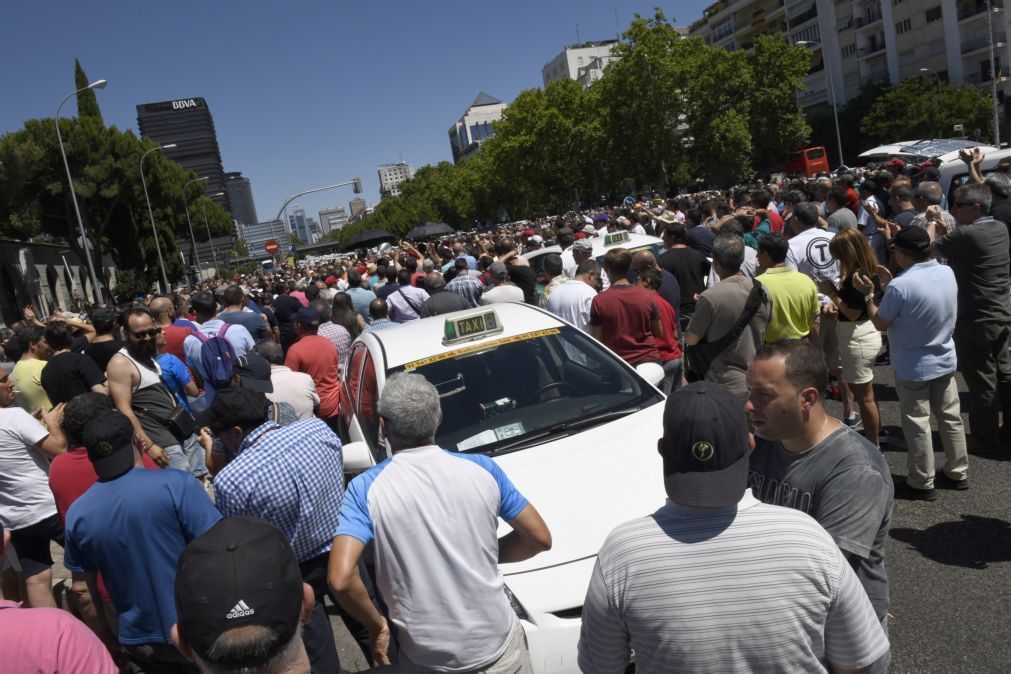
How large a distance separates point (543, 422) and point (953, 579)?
7.87ft

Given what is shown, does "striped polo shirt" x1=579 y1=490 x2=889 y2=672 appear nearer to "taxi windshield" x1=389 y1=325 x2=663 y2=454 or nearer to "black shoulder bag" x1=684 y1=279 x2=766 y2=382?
"taxi windshield" x1=389 y1=325 x2=663 y2=454

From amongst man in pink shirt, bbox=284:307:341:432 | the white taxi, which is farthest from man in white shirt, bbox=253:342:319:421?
man in pink shirt, bbox=284:307:341:432

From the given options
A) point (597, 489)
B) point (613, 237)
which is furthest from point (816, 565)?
point (613, 237)

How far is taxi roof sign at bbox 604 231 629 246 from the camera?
10188 millimetres

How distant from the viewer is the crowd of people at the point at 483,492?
1.71 m

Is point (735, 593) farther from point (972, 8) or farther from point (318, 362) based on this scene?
point (972, 8)

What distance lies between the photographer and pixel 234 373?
214 inches

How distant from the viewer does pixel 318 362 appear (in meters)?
6.56

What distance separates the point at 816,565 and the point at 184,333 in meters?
7.42

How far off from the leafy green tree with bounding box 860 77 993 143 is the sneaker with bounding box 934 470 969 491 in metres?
56.8

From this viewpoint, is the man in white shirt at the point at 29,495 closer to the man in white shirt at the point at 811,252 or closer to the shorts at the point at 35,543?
the shorts at the point at 35,543

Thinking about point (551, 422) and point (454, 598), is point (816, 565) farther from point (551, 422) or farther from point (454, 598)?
point (551, 422)

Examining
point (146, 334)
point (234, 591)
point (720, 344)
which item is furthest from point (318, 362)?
point (234, 591)

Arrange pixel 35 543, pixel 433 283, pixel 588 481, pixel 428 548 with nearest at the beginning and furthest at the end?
pixel 428 548
pixel 588 481
pixel 35 543
pixel 433 283
